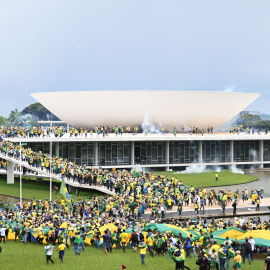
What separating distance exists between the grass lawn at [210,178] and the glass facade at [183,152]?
4036 mm

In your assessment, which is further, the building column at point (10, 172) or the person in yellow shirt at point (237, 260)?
the building column at point (10, 172)

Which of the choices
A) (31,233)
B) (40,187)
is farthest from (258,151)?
(31,233)

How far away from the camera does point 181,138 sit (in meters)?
47.2

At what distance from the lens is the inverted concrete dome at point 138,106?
49438 mm

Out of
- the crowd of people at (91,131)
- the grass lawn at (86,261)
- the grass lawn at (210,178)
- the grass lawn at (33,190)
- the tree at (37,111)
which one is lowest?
the grass lawn at (86,261)

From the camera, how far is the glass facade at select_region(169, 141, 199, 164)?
4909 cm

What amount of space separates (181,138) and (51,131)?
11435mm

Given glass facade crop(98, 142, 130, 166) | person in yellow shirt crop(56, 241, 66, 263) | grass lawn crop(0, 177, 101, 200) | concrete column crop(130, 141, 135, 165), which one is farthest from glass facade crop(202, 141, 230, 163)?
person in yellow shirt crop(56, 241, 66, 263)

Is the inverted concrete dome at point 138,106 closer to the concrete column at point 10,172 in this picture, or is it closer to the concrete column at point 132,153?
the concrete column at point 132,153

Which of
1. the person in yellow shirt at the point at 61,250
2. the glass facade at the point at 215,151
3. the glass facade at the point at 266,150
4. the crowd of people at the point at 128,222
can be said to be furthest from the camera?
the glass facade at the point at 266,150

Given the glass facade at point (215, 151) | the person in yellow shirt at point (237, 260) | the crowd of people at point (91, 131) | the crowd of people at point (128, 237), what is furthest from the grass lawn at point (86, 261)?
the glass facade at point (215, 151)

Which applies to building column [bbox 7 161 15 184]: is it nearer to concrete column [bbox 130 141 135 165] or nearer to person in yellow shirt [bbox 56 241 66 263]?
concrete column [bbox 130 141 135 165]

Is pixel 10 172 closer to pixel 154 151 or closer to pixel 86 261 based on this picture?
pixel 154 151

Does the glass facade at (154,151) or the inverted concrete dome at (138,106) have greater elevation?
the inverted concrete dome at (138,106)
